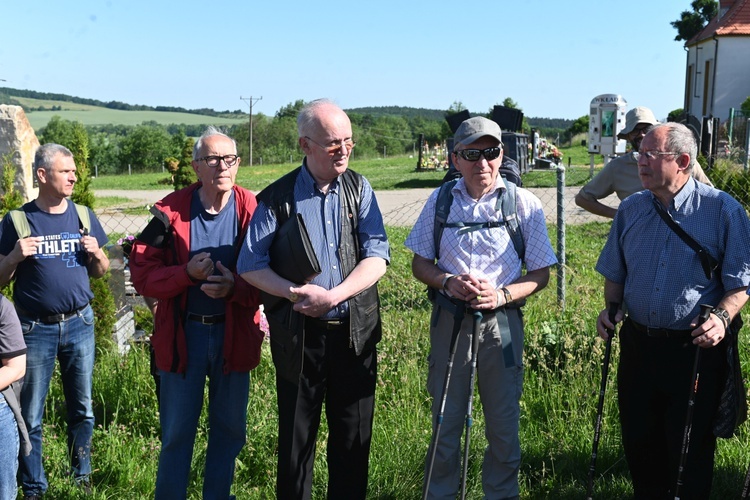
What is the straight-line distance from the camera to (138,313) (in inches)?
267

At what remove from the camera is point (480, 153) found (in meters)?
3.52

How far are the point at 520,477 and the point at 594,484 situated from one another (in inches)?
15.8

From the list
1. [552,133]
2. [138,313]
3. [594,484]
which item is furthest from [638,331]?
[552,133]

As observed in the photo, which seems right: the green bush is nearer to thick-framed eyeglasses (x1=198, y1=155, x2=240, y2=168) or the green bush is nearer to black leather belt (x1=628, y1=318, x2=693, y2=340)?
black leather belt (x1=628, y1=318, x2=693, y2=340)

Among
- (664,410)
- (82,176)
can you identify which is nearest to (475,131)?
(664,410)

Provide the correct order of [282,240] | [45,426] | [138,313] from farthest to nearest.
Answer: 1. [138,313]
2. [45,426]
3. [282,240]

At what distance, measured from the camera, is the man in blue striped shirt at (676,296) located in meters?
3.42

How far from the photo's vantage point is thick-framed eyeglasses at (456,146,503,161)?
11.5 feet

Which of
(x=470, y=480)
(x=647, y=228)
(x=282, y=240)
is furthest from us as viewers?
(x=470, y=480)

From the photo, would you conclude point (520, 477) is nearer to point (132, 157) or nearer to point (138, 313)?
point (138, 313)

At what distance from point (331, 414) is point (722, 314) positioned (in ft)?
6.13

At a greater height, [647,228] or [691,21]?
[691,21]

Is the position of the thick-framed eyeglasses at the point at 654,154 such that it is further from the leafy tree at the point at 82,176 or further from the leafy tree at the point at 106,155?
the leafy tree at the point at 106,155

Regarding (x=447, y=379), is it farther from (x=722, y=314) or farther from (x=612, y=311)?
(x=722, y=314)
